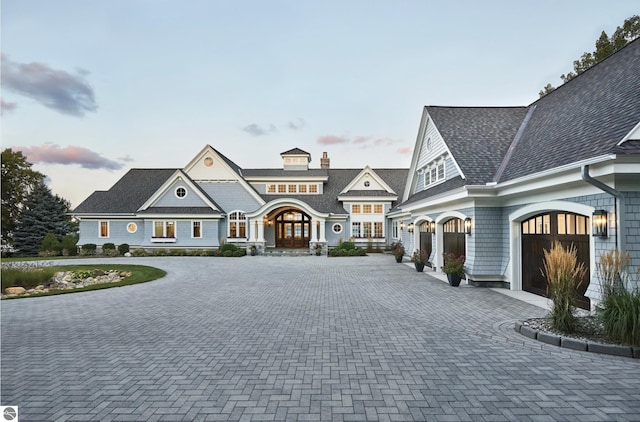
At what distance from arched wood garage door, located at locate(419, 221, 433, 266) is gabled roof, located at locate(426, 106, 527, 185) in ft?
18.2

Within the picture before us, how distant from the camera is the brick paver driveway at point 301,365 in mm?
3631

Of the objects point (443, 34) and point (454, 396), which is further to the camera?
point (443, 34)

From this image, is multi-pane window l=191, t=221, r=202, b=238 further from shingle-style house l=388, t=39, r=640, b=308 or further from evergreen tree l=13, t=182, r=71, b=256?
shingle-style house l=388, t=39, r=640, b=308

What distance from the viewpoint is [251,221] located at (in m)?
28.3

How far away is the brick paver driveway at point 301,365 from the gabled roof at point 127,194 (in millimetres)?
22757

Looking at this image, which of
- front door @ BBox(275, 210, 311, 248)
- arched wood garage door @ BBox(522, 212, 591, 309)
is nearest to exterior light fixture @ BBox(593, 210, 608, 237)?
arched wood garage door @ BBox(522, 212, 591, 309)

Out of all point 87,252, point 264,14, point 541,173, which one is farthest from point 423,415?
point 87,252

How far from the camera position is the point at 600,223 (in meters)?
7.16

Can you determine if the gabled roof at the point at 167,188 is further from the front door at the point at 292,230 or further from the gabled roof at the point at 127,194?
the front door at the point at 292,230

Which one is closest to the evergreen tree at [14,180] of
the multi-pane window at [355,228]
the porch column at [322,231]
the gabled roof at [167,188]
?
the gabled roof at [167,188]

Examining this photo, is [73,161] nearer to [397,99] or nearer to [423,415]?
[397,99]

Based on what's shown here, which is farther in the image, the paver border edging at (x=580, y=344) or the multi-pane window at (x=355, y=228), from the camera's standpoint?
the multi-pane window at (x=355, y=228)

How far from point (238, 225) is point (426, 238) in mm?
17746

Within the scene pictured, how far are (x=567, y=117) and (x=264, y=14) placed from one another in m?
13.2
